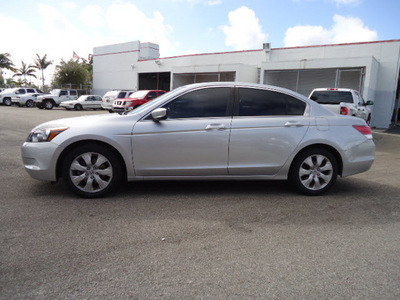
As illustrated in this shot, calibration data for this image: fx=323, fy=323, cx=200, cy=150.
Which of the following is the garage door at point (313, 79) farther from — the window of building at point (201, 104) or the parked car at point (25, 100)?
the parked car at point (25, 100)

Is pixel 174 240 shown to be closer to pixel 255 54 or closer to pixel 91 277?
pixel 91 277

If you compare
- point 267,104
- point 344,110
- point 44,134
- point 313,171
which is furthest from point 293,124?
point 344,110

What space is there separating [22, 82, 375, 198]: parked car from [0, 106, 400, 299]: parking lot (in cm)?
34

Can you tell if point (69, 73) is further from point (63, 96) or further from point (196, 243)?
point (196, 243)

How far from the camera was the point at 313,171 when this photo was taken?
4789 mm

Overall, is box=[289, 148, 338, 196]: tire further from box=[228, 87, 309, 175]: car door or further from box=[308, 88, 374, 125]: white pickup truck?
box=[308, 88, 374, 125]: white pickup truck

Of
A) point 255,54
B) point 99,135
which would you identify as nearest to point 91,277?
point 99,135

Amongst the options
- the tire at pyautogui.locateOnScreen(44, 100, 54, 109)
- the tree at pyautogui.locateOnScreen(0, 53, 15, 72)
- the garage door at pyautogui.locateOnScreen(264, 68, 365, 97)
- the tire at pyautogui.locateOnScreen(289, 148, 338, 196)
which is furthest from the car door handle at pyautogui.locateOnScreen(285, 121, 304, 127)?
the tree at pyautogui.locateOnScreen(0, 53, 15, 72)

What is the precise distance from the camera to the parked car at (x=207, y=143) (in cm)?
434

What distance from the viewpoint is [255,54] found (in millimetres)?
23375

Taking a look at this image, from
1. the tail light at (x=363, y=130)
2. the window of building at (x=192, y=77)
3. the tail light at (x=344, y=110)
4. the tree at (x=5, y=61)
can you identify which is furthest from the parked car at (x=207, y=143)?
the tree at (x=5, y=61)

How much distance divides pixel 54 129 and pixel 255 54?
21014 mm

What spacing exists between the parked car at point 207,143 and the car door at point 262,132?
14 millimetres

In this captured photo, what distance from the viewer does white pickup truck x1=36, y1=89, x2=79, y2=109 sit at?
91.6 feet
